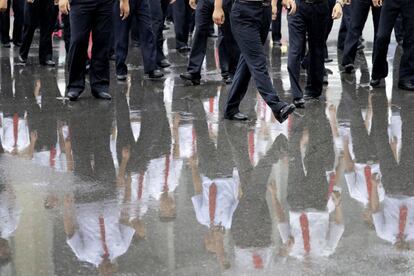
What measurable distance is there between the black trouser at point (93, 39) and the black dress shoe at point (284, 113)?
2321mm

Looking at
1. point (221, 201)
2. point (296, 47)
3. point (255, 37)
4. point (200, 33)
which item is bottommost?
point (221, 201)

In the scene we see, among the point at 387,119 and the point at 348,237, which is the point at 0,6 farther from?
the point at 348,237

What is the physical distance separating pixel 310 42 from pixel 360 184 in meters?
3.08

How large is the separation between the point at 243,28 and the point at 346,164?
188 centimetres

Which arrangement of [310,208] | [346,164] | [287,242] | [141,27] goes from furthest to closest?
[141,27] → [346,164] → [310,208] → [287,242]

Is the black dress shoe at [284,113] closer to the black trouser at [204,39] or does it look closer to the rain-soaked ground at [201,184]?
the rain-soaked ground at [201,184]

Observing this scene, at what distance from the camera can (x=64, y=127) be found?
8578 mm

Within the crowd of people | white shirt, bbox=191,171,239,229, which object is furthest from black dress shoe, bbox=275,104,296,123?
white shirt, bbox=191,171,239,229

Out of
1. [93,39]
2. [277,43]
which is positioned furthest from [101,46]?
[277,43]

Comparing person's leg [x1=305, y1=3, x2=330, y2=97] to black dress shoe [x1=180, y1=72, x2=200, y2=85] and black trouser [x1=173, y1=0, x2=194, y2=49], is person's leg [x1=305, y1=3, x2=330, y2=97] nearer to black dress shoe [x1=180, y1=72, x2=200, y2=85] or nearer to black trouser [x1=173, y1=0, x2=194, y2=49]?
black dress shoe [x1=180, y1=72, x2=200, y2=85]

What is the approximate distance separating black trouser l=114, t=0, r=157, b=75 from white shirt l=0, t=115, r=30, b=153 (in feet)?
7.58

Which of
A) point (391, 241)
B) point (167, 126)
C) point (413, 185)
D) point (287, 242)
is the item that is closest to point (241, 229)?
point (287, 242)

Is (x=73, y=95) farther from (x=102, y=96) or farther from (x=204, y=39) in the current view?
(x=204, y=39)

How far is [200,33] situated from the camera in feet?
34.8
